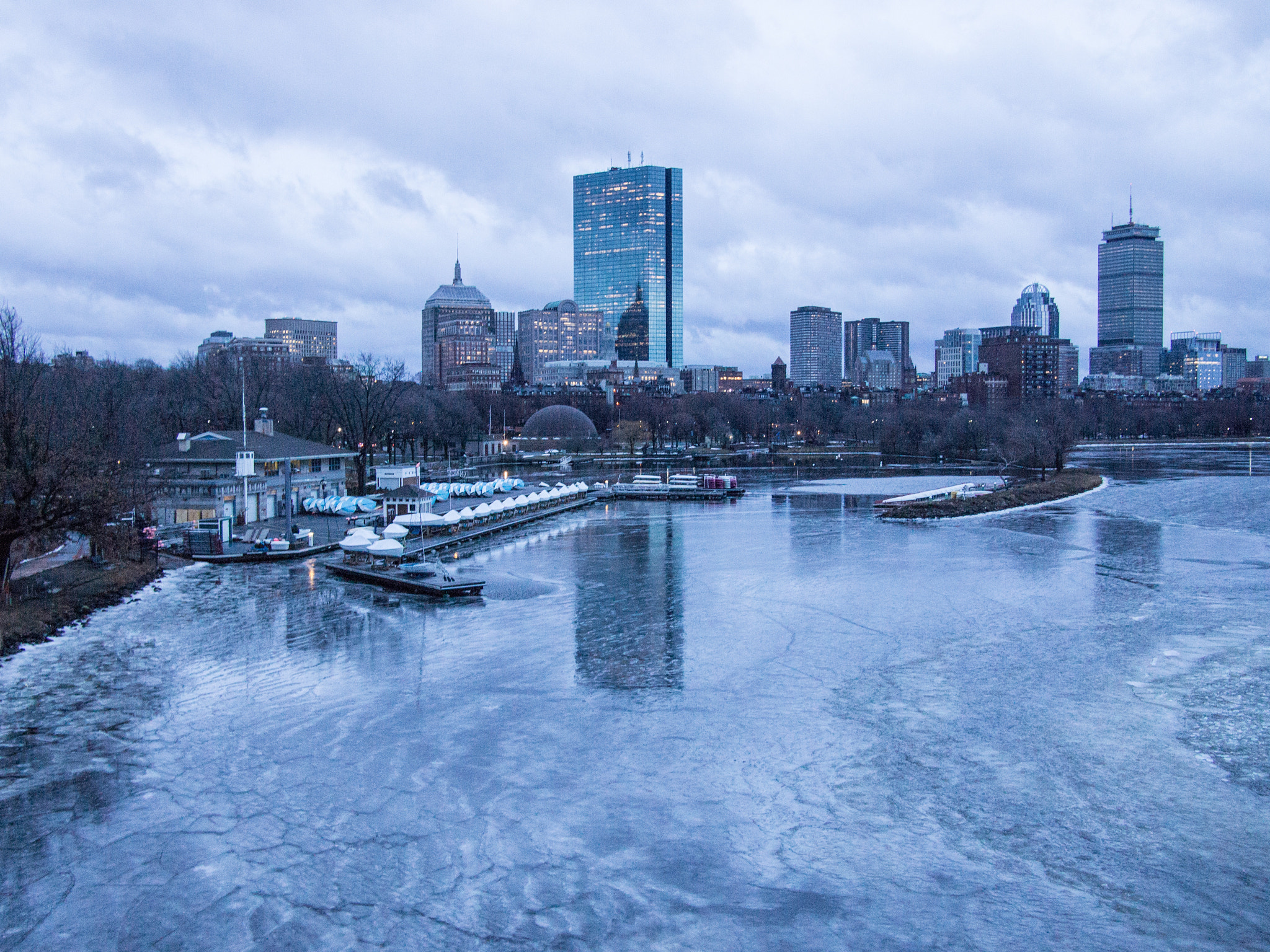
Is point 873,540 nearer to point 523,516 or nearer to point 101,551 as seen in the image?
point 523,516

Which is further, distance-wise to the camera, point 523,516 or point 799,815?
point 523,516

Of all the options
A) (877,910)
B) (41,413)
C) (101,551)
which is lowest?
(877,910)

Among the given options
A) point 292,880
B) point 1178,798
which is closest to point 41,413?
point 292,880

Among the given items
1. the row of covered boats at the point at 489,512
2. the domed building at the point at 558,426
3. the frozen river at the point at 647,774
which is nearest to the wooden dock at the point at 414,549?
the row of covered boats at the point at 489,512

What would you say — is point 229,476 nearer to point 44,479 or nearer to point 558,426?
point 44,479

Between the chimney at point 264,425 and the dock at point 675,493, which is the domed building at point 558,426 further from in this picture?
the chimney at point 264,425

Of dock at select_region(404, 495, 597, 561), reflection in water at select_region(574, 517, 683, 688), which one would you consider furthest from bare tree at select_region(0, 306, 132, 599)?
reflection in water at select_region(574, 517, 683, 688)
